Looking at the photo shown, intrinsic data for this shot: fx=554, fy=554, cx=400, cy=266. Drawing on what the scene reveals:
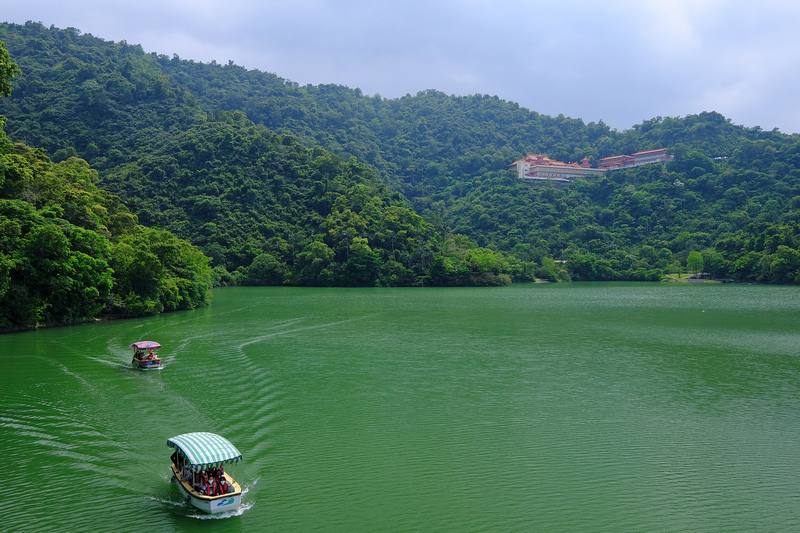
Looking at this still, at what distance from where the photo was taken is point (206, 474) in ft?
38.2

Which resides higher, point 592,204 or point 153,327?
point 592,204

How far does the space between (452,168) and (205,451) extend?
480 ft

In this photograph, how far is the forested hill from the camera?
3408 inches

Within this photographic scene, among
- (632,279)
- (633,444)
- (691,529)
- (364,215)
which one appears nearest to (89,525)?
(691,529)

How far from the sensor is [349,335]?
33781 millimetres

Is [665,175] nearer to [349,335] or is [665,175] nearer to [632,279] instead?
[632,279]

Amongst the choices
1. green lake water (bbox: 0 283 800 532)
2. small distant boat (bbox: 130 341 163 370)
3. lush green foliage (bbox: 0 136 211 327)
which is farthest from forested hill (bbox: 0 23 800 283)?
small distant boat (bbox: 130 341 163 370)

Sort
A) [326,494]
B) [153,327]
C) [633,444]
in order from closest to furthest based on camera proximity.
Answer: [326,494] < [633,444] < [153,327]

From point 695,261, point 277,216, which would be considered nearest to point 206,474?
point 277,216

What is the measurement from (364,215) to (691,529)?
79.7m

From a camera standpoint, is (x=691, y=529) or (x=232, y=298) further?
(x=232, y=298)

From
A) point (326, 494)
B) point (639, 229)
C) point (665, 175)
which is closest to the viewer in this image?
point (326, 494)

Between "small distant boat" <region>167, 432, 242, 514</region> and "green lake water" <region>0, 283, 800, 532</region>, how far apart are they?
1.10 feet

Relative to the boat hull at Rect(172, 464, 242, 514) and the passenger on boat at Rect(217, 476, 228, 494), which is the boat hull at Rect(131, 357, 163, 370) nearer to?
the boat hull at Rect(172, 464, 242, 514)
